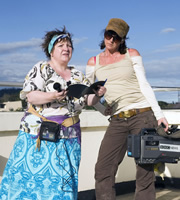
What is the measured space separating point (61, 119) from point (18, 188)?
586 millimetres

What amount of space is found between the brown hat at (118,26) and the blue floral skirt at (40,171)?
103cm

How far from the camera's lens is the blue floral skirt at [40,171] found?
115 inches

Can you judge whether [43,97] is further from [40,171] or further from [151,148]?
[151,148]

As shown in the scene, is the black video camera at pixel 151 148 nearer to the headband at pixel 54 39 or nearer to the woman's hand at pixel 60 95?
the woman's hand at pixel 60 95

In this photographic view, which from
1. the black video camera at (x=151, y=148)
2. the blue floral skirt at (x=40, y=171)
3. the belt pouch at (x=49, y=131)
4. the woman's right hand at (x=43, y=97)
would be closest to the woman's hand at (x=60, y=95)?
the woman's right hand at (x=43, y=97)

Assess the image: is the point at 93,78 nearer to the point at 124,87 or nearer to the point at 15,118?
the point at 124,87

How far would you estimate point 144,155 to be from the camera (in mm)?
3264

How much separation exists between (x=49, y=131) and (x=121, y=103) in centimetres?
80

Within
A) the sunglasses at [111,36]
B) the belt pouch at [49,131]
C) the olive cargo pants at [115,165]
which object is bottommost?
the olive cargo pants at [115,165]

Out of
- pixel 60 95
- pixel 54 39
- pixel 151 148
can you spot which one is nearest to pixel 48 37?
pixel 54 39

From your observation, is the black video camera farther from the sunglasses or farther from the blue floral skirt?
the sunglasses

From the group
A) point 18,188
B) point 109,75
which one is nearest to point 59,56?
point 109,75

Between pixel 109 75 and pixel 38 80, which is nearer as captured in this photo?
pixel 38 80

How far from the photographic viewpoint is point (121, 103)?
11.2 feet
